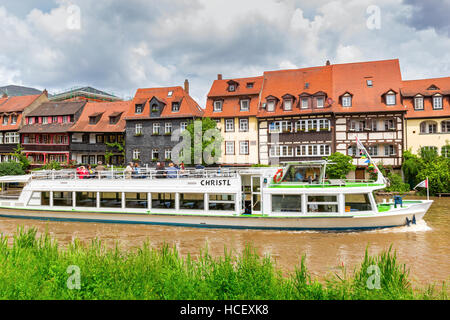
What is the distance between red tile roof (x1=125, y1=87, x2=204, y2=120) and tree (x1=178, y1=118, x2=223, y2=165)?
133 inches

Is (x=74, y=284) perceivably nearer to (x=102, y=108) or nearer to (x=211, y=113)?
(x=211, y=113)

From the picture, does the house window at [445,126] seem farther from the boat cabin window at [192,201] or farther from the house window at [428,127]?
the boat cabin window at [192,201]

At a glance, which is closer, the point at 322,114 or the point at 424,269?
the point at 424,269

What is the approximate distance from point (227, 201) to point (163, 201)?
3303mm

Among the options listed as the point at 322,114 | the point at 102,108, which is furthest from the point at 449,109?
the point at 102,108

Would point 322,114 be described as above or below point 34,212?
above

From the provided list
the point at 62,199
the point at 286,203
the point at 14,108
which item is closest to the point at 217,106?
the point at 62,199

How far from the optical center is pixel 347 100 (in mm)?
32219

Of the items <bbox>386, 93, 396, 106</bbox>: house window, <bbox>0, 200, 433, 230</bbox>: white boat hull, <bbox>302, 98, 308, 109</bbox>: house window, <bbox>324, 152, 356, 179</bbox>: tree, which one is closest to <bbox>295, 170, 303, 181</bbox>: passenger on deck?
<bbox>0, 200, 433, 230</bbox>: white boat hull

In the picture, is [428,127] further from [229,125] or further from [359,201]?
[359,201]

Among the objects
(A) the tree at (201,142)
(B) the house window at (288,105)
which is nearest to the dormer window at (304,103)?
(B) the house window at (288,105)

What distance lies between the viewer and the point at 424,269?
10422 mm
